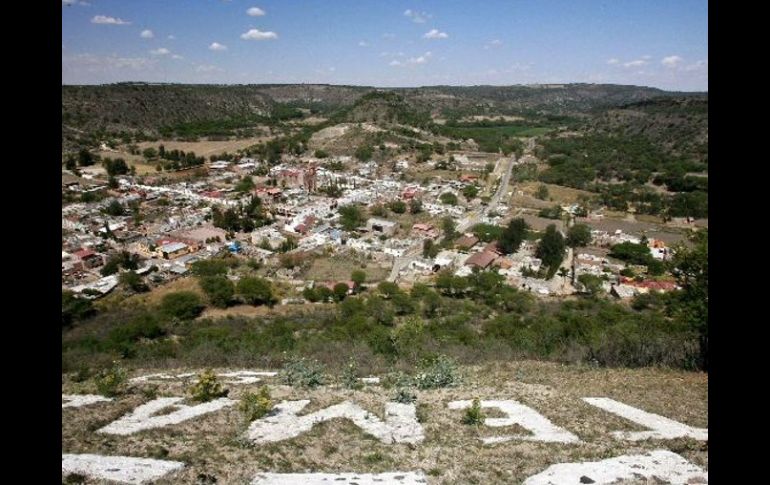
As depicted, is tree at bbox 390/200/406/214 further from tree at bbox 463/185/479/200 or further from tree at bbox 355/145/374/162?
tree at bbox 355/145/374/162

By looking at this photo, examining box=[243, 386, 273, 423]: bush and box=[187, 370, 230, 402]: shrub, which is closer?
box=[243, 386, 273, 423]: bush

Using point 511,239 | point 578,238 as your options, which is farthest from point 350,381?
point 578,238

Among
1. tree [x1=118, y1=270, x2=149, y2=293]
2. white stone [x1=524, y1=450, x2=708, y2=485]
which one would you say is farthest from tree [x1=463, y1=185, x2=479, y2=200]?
white stone [x1=524, y1=450, x2=708, y2=485]

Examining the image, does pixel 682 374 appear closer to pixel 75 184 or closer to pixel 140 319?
pixel 140 319

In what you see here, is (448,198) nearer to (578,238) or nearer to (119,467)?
(578,238)
